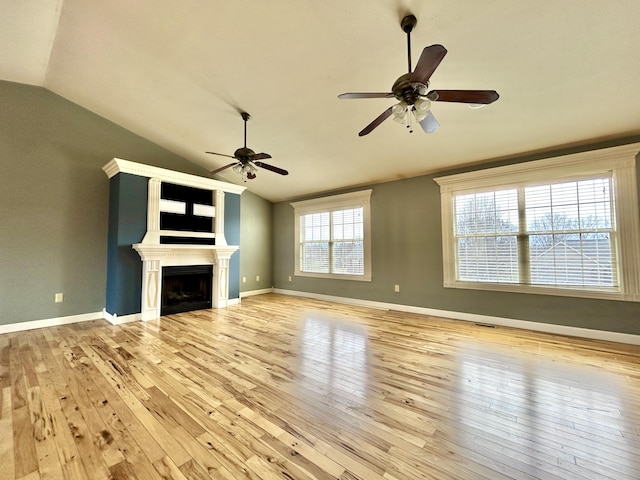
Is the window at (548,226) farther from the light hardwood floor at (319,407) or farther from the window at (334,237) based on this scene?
the window at (334,237)

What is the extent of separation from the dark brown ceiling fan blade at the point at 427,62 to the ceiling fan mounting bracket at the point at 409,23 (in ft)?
2.24

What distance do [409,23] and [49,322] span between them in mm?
5989

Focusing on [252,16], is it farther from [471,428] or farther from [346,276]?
[346,276]

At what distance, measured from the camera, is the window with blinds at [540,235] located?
11.3 ft

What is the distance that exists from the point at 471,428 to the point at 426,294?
3.19m

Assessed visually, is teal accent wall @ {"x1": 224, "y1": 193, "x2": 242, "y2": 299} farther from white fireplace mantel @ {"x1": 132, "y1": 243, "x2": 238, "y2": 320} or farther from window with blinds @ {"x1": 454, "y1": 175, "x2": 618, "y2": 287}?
window with blinds @ {"x1": 454, "y1": 175, "x2": 618, "y2": 287}

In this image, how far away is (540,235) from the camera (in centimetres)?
380

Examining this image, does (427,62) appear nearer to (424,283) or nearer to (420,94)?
(420,94)

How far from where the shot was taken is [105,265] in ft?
15.2

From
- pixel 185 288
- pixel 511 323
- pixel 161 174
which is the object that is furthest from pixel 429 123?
pixel 185 288

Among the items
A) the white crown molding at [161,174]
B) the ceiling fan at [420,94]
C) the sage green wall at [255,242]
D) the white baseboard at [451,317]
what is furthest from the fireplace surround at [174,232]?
the ceiling fan at [420,94]

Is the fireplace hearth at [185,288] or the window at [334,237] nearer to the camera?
the fireplace hearth at [185,288]

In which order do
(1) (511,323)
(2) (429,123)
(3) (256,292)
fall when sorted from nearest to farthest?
(2) (429,123) → (1) (511,323) → (3) (256,292)

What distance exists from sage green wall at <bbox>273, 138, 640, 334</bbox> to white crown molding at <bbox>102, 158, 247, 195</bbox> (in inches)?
121
